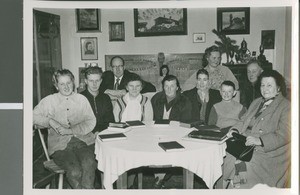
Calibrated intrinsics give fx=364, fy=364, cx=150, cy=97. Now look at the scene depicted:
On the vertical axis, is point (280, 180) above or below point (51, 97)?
below

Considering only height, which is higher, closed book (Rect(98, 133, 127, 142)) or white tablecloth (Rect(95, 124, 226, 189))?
closed book (Rect(98, 133, 127, 142))

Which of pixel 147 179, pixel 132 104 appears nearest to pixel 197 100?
pixel 132 104

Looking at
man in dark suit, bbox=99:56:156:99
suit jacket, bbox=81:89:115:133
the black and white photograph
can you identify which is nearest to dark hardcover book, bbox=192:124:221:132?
the black and white photograph

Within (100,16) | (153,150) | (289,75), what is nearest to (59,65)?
(100,16)

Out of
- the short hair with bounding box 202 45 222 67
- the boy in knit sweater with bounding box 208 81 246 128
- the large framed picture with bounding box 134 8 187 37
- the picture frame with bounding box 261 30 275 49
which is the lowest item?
the boy in knit sweater with bounding box 208 81 246 128

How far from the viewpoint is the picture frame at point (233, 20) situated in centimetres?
127

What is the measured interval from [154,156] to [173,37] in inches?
16.7

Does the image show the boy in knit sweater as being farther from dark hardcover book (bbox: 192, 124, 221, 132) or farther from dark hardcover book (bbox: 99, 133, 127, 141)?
dark hardcover book (bbox: 99, 133, 127, 141)

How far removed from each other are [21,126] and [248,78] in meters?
0.83

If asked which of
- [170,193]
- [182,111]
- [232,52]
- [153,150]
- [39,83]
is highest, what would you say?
[232,52]

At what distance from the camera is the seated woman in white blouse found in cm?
131

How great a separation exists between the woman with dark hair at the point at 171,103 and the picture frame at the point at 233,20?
25 cm

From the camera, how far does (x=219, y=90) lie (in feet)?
4.28

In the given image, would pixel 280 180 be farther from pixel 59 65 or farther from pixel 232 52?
pixel 59 65
